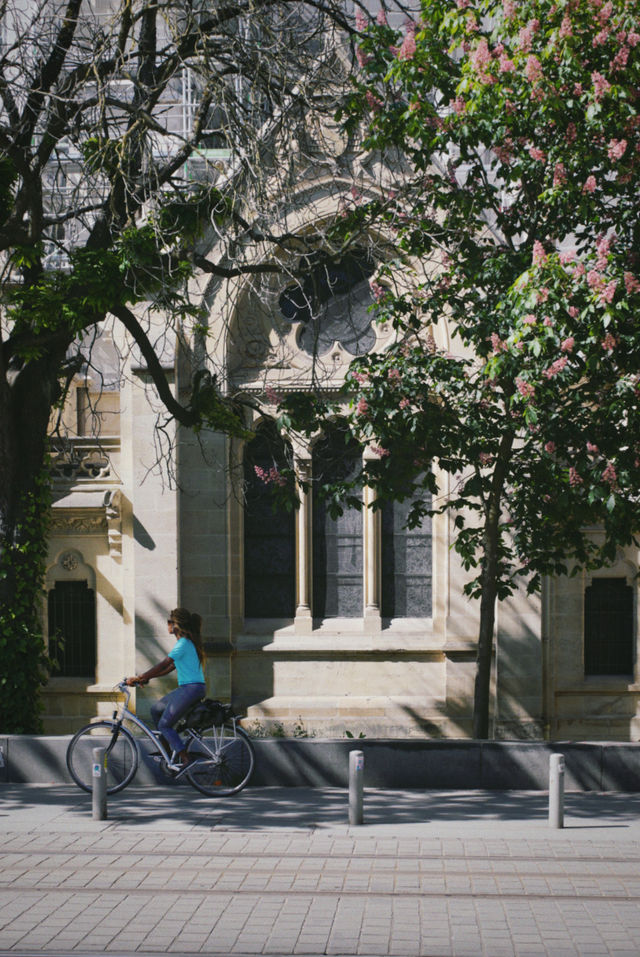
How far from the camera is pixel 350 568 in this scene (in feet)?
50.5

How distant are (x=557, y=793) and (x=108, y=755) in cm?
407

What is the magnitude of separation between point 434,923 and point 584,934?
2.96ft

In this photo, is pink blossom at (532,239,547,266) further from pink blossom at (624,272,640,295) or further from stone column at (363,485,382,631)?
stone column at (363,485,382,631)

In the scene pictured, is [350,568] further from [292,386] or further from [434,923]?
[434,923]

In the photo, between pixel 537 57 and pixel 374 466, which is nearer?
pixel 537 57

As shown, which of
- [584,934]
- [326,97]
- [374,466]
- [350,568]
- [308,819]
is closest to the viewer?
[584,934]

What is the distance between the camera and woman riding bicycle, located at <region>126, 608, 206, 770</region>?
9.78m

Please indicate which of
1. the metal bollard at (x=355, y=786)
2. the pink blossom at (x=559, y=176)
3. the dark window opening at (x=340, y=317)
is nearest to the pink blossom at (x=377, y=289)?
the pink blossom at (x=559, y=176)

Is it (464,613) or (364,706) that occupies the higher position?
(464,613)

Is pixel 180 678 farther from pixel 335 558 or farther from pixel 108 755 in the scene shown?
pixel 335 558

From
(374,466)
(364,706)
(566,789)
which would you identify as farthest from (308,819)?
(364,706)

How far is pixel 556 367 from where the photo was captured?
9.16 m

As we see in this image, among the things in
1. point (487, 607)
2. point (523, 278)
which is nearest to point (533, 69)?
point (523, 278)

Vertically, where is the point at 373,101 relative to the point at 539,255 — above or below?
above
